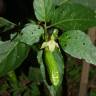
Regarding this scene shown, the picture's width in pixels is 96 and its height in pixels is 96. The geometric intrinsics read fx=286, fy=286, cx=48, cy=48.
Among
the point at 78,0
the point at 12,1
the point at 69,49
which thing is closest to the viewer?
the point at 69,49

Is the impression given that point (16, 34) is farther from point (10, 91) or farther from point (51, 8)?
point (10, 91)

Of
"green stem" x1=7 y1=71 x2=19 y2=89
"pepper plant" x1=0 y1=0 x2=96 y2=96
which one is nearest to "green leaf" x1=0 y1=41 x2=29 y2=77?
"pepper plant" x1=0 y1=0 x2=96 y2=96

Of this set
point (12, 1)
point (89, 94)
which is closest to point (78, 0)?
point (12, 1)

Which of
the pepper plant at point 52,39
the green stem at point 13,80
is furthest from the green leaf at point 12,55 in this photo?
the green stem at point 13,80

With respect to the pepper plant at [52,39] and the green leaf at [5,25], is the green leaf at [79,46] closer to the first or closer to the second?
the pepper plant at [52,39]

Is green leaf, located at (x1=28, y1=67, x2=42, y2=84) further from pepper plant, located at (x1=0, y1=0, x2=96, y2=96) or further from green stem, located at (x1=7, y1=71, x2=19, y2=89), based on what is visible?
pepper plant, located at (x1=0, y1=0, x2=96, y2=96)

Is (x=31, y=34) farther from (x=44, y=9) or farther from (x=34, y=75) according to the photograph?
(x=34, y=75)

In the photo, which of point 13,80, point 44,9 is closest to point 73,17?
point 44,9
